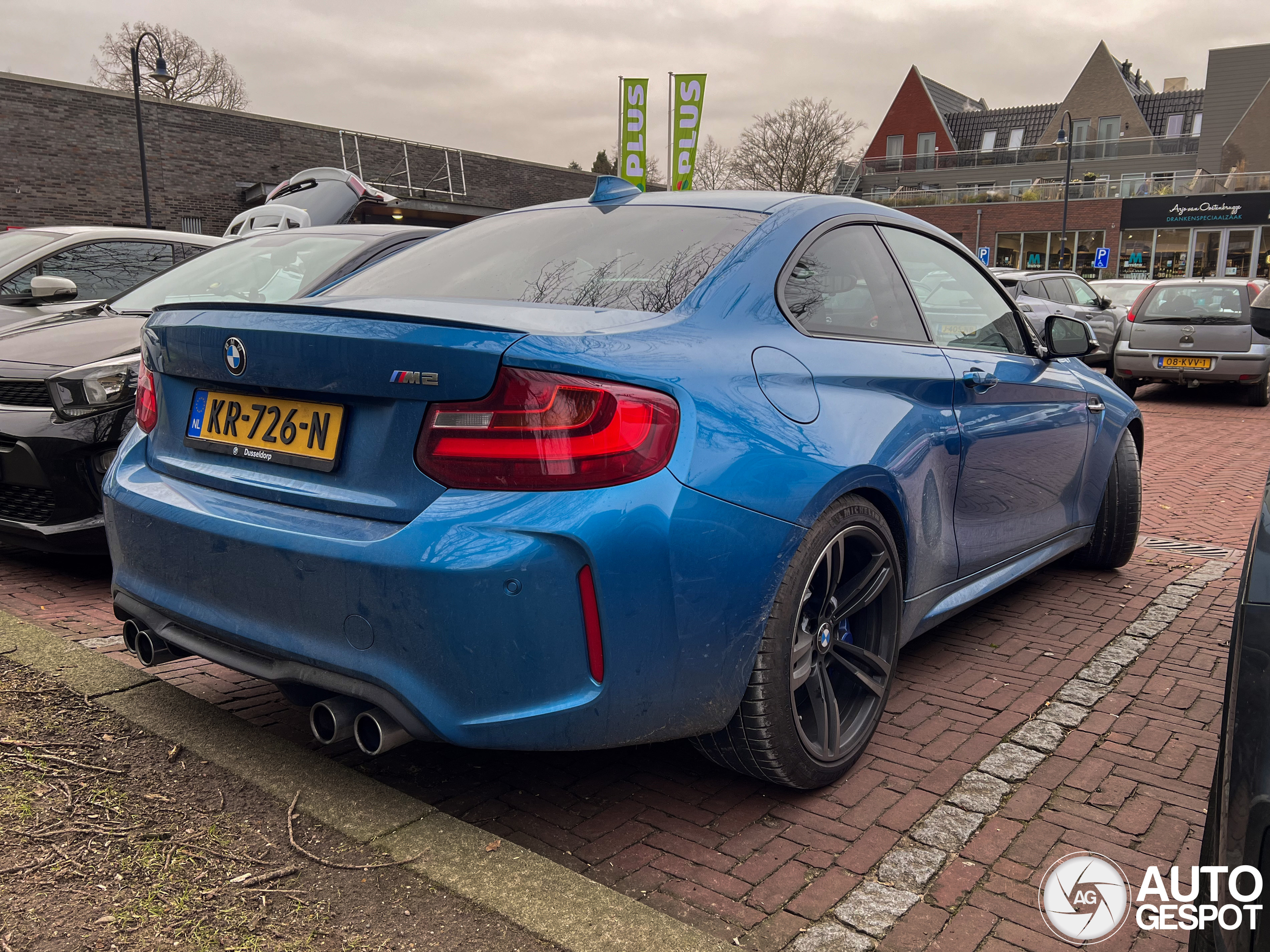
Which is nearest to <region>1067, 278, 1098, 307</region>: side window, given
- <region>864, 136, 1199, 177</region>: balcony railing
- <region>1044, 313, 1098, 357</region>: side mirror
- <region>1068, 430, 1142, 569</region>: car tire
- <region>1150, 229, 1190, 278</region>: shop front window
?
<region>1068, 430, 1142, 569</region>: car tire

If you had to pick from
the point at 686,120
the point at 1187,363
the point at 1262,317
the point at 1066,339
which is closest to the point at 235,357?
the point at 1262,317

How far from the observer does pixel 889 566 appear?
2.83 meters

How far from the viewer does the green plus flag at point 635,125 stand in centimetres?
2073

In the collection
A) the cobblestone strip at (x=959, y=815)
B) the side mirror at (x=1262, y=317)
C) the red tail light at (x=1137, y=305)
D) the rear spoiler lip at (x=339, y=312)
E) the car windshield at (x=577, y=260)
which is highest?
the car windshield at (x=577, y=260)

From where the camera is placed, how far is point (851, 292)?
9.89 ft

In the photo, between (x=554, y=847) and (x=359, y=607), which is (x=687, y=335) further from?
(x=554, y=847)

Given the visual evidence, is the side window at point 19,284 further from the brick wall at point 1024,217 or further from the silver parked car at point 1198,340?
the brick wall at point 1024,217

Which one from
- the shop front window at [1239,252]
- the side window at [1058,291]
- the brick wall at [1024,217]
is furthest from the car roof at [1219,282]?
the shop front window at [1239,252]

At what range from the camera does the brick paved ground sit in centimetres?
222

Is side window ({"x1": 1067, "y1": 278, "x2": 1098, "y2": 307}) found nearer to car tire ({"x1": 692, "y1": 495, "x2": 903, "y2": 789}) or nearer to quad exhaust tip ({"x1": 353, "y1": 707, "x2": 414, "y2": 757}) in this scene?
car tire ({"x1": 692, "y1": 495, "x2": 903, "y2": 789})

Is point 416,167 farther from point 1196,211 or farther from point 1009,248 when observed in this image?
point 1196,211

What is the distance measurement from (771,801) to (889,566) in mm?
701

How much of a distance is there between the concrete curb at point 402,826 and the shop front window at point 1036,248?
4777cm

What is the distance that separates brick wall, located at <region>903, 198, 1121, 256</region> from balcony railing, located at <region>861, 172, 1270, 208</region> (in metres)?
0.26
